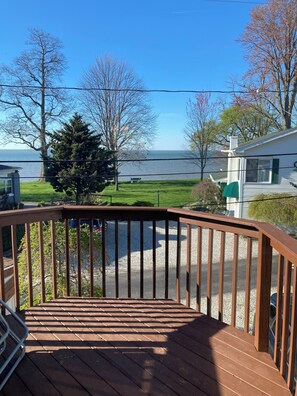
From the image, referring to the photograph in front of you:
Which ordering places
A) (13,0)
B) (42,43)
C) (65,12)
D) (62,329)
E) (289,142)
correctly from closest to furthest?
(62,329), (13,0), (65,12), (289,142), (42,43)

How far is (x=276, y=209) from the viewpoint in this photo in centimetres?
1191

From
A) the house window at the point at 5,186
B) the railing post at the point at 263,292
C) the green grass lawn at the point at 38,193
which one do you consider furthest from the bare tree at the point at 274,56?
the railing post at the point at 263,292

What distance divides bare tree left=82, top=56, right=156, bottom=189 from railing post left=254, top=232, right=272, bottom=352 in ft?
50.6

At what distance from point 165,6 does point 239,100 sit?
8.93 m

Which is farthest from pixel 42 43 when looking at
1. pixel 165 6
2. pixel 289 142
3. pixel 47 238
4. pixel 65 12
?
pixel 47 238

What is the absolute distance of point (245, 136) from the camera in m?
20.2

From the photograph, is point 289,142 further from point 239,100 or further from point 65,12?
point 65,12

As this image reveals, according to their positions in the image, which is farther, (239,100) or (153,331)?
(239,100)

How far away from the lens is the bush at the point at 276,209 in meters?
11.8

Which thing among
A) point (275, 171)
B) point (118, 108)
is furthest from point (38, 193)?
point (275, 171)

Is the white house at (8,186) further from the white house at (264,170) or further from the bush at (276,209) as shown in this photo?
the bush at (276,209)

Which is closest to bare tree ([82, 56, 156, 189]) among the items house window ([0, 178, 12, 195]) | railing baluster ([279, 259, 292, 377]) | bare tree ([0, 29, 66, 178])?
bare tree ([0, 29, 66, 178])

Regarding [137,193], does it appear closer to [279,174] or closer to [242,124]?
[242,124]

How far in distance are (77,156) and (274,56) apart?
11.0 meters
